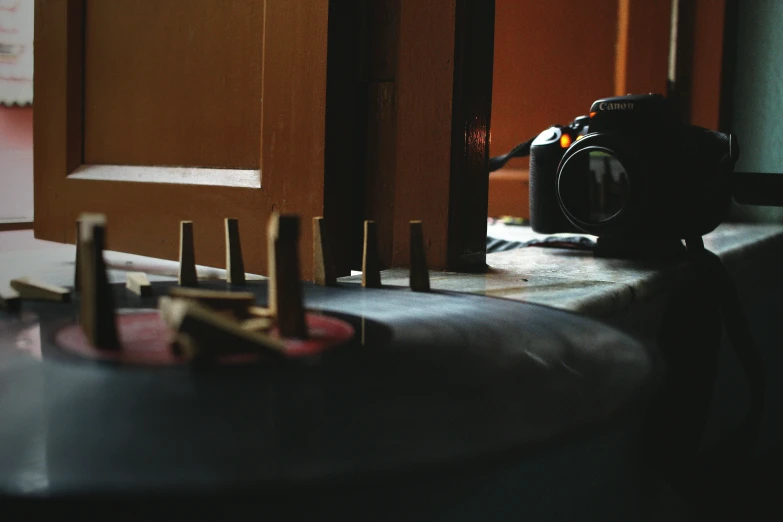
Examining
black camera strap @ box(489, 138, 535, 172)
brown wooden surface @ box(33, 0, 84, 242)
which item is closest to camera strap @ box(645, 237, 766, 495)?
black camera strap @ box(489, 138, 535, 172)

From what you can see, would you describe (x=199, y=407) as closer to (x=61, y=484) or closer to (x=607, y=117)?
(x=61, y=484)

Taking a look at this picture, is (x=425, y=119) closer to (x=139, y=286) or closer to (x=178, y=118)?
(x=178, y=118)

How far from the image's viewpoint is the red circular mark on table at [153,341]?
0.31 metres

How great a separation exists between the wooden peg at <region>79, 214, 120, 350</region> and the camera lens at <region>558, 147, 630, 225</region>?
68 cm

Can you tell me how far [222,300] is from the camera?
36cm

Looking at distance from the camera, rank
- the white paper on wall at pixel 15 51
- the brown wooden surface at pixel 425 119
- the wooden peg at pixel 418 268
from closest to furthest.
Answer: the wooden peg at pixel 418 268
the brown wooden surface at pixel 425 119
the white paper on wall at pixel 15 51

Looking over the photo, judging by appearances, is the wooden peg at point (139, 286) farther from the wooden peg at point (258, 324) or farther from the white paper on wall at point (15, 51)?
the white paper on wall at point (15, 51)

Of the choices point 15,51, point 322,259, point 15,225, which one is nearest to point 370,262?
point 322,259

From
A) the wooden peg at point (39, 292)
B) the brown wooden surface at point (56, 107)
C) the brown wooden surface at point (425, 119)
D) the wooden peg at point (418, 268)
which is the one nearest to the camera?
the wooden peg at point (39, 292)

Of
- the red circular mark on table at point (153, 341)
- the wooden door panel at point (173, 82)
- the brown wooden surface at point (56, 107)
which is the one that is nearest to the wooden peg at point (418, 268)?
the red circular mark on table at point (153, 341)

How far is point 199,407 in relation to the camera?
0.83 ft

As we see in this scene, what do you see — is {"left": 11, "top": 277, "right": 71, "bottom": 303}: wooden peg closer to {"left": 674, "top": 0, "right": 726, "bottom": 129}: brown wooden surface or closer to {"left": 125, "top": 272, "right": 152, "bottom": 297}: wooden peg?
{"left": 125, "top": 272, "right": 152, "bottom": 297}: wooden peg

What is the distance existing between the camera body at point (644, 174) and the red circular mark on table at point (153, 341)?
574 millimetres

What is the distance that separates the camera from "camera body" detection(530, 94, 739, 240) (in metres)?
0.87
